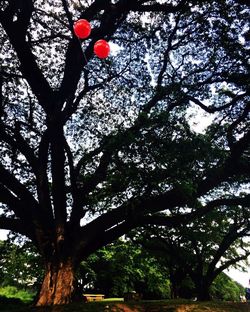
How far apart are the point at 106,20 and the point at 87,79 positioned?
3.42 meters

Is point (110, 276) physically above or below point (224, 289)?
above

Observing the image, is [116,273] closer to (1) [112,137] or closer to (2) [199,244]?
(2) [199,244]

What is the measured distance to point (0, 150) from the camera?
1423cm

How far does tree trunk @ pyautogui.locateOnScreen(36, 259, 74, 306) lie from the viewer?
1040 centimetres

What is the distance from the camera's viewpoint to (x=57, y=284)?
35.2 feet

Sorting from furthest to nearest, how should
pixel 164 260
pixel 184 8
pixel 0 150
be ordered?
pixel 164 260, pixel 0 150, pixel 184 8

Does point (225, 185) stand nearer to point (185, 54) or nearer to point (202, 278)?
point (185, 54)

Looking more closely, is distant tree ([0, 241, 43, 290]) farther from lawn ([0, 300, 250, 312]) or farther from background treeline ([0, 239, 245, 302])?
lawn ([0, 300, 250, 312])

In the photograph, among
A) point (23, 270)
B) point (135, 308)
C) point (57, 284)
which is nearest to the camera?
point (135, 308)

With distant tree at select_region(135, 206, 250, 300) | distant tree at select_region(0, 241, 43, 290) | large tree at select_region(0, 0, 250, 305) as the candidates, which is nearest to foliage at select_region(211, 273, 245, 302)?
distant tree at select_region(135, 206, 250, 300)

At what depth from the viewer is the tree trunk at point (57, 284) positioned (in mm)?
10398

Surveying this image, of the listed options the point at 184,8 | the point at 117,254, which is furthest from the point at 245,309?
the point at 117,254

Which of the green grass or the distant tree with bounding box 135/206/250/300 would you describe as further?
the distant tree with bounding box 135/206/250/300

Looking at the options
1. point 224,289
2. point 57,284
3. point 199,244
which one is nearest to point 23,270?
point 199,244
